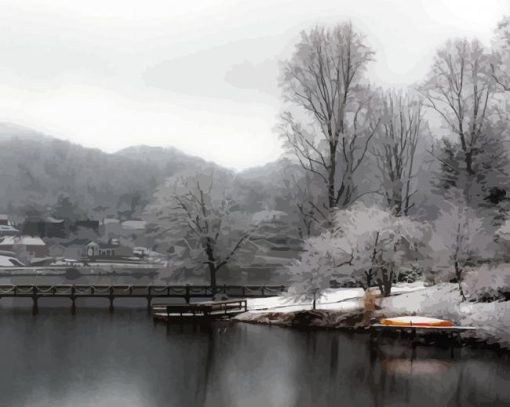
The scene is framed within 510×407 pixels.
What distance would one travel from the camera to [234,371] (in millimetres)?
23234

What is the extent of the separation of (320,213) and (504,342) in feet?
58.3

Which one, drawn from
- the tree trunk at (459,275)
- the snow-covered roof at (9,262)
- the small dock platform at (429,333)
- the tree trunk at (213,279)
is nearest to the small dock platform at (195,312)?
the tree trunk at (213,279)

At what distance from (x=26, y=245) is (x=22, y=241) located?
66.6 inches

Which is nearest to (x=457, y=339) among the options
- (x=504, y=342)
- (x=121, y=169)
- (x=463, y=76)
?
(x=504, y=342)

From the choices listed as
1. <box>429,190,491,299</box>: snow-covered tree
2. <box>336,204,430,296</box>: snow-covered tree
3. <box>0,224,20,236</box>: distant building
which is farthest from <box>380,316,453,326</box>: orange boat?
<box>0,224,20,236</box>: distant building

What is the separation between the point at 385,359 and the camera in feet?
83.9

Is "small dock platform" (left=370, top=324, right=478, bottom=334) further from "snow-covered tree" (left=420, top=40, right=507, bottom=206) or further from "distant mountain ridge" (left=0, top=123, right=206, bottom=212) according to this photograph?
"distant mountain ridge" (left=0, top=123, right=206, bottom=212)

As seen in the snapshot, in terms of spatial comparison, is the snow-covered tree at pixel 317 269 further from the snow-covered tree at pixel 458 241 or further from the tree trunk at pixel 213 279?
the tree trunk at pixel 213 279

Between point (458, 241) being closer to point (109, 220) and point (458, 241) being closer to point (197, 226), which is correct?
point (197, 226)

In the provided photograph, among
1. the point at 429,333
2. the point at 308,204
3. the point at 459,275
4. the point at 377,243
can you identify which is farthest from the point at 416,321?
the point at 308,204

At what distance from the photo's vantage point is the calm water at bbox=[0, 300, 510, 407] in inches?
744

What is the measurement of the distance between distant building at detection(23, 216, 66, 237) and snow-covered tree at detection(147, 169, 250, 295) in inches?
3018

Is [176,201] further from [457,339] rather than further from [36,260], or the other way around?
[36,260]

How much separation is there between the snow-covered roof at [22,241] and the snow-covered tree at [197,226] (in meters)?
66.2
